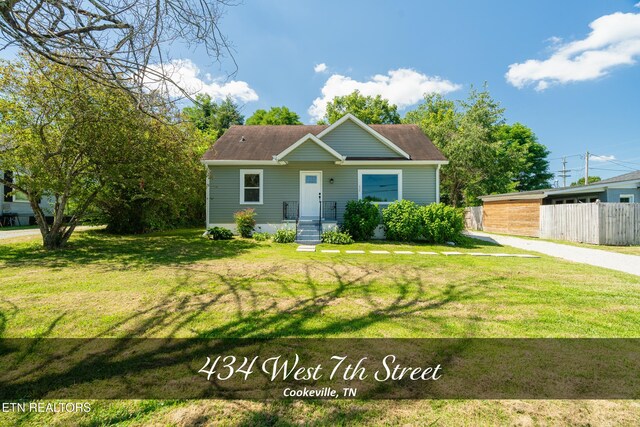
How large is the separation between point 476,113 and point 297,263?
24108mm

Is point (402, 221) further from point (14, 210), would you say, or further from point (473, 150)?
point (14, 210)

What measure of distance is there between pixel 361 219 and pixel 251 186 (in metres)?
5.27

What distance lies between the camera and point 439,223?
10.7m

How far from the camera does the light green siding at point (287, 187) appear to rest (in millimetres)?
12539

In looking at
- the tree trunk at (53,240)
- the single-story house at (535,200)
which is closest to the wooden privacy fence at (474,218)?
the single-story house at (535,200)

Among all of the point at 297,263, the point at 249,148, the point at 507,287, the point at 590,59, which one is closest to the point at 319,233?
the point at 297,263

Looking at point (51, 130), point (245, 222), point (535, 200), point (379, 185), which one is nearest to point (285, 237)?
point (245, 222)

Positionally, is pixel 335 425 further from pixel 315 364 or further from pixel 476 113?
pixel 476 113

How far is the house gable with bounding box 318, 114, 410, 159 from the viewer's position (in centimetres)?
1297

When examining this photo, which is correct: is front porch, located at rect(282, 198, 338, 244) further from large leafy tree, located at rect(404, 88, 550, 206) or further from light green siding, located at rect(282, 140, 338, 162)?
large leafy tree, located at rect(404, 88, 550, 206)

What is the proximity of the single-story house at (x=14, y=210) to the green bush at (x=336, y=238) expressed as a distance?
19.3m

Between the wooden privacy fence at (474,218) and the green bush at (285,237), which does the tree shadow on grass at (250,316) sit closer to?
the green bush at (285,237)

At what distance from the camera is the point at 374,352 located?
2.66m

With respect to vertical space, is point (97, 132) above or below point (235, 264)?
above
